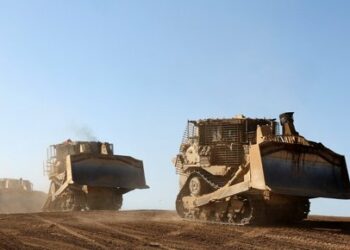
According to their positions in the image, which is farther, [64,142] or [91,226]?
[64,142]

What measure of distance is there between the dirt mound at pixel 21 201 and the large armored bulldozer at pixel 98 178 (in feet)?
28.3

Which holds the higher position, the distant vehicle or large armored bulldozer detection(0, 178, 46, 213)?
the distant vehicle

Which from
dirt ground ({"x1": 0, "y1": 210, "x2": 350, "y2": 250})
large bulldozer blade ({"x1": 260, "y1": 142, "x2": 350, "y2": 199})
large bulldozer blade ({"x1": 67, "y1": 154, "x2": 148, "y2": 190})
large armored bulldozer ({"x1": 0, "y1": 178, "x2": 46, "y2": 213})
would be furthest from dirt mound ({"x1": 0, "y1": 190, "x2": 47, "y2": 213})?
large bulldozer blade ({"x1": 260, "y1": 142, "x2": 350, "y2": 199})

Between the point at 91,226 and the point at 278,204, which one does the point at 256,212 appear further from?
the point at 91,226

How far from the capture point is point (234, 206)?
15.6m

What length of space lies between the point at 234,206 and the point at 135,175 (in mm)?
8689

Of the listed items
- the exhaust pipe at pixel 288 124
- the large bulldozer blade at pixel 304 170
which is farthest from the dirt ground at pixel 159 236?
the exhaust pipe at pixel 288 124

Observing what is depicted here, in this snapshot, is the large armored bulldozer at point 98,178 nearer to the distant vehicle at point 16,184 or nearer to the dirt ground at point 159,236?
the dirt ground at point 159,236

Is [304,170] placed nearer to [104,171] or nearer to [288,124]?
[288,124]

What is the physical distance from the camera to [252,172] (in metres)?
14.2

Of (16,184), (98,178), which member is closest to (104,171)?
(98,178)

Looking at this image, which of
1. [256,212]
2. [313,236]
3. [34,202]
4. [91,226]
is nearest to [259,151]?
[256,212]

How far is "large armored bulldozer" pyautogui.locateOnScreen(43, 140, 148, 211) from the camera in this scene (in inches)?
894

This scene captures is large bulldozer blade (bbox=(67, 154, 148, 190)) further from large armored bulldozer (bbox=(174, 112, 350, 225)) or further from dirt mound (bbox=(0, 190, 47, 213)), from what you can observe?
dirt mound (bbox=(0, 190, 47, 213))
